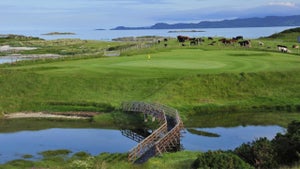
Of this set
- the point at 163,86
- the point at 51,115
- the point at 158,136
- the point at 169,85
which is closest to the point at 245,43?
the point at 169,85

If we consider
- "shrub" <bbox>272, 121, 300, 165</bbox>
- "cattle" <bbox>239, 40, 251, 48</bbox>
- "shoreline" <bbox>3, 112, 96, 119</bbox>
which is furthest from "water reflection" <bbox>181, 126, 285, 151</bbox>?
"cattle" <bbox>239, 40, 251, 48</bbox>

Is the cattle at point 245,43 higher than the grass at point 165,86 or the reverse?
higher

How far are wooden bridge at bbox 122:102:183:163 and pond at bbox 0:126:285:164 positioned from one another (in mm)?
1942

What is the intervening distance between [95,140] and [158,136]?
8097 millimetres

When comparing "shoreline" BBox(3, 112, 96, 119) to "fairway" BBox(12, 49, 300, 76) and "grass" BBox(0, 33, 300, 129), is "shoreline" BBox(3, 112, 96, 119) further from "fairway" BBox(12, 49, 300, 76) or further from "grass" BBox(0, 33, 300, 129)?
"fairway" BBox(12, 49, 300, 76)

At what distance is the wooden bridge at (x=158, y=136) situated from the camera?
115 feet

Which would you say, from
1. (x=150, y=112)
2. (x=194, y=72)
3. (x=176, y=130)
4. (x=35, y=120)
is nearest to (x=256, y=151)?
(x=176, y=130)

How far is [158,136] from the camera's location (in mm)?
39812

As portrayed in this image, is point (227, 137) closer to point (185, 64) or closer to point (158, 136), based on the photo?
point (158, 136)

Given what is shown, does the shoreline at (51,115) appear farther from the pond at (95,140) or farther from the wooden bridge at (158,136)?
the wooden bridge at (158,136)

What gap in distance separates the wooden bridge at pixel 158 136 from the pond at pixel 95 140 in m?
1.94

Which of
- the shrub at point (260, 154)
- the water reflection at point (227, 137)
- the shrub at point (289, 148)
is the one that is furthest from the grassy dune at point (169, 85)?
the shrub at point (260, 154)

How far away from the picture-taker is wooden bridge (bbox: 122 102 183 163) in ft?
115

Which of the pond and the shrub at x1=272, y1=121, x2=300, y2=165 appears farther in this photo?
the pond
